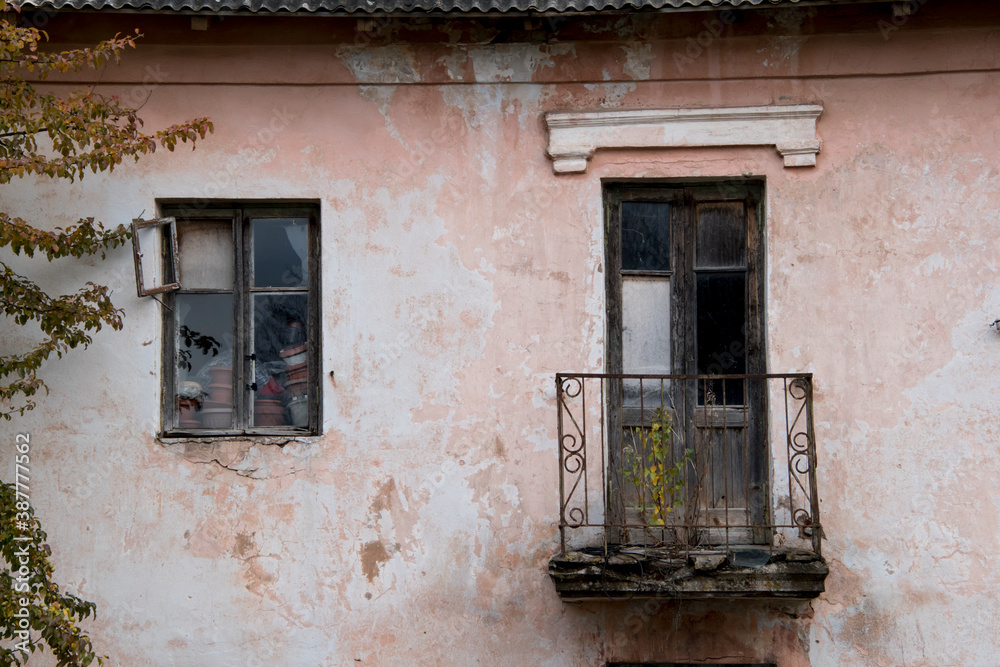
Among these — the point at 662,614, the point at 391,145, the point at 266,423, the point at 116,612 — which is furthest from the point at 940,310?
the point at 116,612

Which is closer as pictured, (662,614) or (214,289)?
(662,614)

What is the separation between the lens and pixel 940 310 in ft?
17.5

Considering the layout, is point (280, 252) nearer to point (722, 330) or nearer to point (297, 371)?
point (297, 371)

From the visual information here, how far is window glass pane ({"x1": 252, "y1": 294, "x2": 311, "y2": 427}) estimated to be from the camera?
5594 mm

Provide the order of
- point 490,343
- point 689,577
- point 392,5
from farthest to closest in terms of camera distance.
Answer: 1. point 490,343
2. point 392,5
3. point 689,577

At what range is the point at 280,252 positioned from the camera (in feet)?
18.6

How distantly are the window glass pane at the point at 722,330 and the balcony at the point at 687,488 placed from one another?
0.03m

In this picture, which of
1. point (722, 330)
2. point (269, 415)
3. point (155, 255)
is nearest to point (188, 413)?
point (269, 415)

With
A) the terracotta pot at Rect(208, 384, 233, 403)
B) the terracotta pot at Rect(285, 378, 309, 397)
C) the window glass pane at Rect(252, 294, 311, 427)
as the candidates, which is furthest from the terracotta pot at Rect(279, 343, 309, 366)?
the terracotta pot at Rect(208, 384, 233, 403)

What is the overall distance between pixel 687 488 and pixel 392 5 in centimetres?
316

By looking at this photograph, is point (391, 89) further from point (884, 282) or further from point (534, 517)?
point (884, 282)

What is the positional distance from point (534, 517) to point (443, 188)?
1.95 metres

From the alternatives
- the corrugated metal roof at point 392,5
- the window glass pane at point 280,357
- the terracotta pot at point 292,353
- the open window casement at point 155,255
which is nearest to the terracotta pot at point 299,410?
the window glass pane at point 280,357

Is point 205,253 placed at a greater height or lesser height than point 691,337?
greater
